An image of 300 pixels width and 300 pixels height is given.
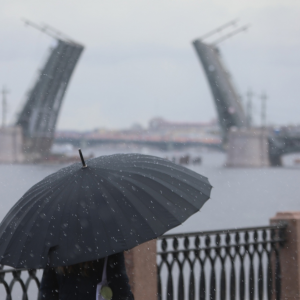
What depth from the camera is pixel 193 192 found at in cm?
270

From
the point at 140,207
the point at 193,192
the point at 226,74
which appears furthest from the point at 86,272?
the point at 226,74

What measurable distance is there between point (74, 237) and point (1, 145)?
47598mm

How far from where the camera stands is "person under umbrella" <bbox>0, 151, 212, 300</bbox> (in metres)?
2.29

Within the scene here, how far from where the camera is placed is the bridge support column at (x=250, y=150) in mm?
54631

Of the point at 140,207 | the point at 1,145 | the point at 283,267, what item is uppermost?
the point at 1,145

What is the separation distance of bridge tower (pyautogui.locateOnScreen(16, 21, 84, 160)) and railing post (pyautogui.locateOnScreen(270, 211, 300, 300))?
2879 centimetres

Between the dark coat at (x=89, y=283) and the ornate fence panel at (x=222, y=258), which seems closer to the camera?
the dark coat at (x=89, y=283)

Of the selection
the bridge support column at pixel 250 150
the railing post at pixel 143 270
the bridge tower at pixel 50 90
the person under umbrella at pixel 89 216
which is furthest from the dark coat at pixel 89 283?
the bridge support column at pixel 250 150

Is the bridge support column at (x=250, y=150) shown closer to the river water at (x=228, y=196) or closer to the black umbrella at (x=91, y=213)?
the river water at (x=228, y=196)

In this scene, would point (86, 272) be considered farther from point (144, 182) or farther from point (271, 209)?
point (271, 209)

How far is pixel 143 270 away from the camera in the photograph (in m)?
3.95

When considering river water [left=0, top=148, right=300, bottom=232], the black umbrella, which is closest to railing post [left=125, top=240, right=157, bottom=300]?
the black umbrella

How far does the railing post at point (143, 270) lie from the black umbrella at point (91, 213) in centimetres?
133

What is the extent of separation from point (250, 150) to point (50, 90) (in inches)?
1054
